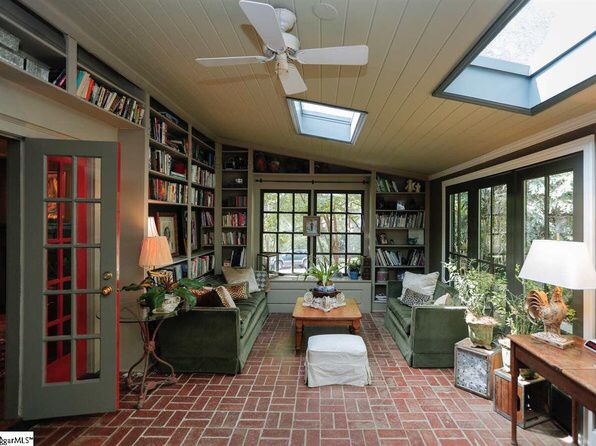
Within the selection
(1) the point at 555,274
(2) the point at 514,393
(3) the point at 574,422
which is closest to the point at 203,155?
(1) the point at 555,274

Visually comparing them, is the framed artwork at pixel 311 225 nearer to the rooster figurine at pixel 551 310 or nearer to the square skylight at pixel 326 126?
Result: the square skylight at pixel 326 126

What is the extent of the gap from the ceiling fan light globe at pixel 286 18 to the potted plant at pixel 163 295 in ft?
7.34

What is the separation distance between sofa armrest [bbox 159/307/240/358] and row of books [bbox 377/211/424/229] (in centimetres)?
327

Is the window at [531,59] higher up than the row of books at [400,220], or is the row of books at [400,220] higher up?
the window at [531,59]

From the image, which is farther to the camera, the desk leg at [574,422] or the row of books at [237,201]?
the row of books at [237,201]

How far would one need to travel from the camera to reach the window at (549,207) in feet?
7.98

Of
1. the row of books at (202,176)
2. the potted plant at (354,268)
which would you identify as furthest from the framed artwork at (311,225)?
the row of books at (202,176)

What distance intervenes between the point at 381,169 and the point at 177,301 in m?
3.94

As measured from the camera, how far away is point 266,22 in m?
1.39

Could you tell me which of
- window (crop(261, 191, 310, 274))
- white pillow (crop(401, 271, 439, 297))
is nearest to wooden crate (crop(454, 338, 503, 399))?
white pillow (crop(401, 271, 439, 297))

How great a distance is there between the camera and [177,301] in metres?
2.93

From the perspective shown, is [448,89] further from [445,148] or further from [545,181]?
[445,148]

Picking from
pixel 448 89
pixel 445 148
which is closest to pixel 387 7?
pixel 448 89

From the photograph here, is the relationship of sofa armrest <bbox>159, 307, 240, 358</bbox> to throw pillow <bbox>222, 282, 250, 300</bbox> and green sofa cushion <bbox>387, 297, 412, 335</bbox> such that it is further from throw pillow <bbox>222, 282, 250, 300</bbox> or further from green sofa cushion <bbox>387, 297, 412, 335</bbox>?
green sofa cushion <bbox>387, 297, 412, 335</bbox>
